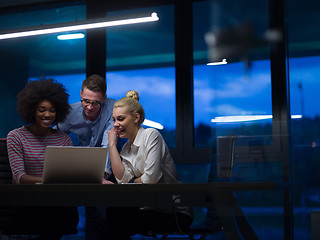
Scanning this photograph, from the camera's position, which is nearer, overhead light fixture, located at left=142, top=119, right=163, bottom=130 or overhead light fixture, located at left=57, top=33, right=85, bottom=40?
overhead light fixture, located at left=142, top=119, right=163, bottom=130

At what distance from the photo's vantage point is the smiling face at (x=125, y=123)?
2.49 m

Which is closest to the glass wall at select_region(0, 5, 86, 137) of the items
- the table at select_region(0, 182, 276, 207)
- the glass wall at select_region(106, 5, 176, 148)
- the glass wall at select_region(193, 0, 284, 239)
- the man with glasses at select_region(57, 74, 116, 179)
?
the glass wall at select_region(106, 5, 176, 148)

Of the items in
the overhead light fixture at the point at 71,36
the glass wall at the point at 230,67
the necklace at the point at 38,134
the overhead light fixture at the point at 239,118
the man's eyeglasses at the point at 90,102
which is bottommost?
the necklace at the point at 38,134

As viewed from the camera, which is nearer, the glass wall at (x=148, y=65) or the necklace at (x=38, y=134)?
the necklace at (x=38, y=134)

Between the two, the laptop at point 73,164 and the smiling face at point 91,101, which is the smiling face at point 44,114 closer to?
the smiling face at point 91,101

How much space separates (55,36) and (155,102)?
1658 mm

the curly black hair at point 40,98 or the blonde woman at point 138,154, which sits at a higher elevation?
the curly black hair at point 40,98

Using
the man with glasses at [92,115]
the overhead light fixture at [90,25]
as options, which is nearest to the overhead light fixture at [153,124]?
the overhead light fixture at [90,25]

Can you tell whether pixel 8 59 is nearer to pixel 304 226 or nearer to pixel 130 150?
pixel 130 150

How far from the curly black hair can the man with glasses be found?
34 centimetres

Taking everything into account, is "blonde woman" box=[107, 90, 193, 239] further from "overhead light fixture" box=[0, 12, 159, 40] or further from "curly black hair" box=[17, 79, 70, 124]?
"overhead light fixture" box=[0, 12, 159, 40]

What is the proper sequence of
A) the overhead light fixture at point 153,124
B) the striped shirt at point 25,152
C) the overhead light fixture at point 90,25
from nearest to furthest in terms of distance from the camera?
the striped shirt at point 25,152
the overhead light fixture at point 90,25
the overhead light fixture at point 153,124

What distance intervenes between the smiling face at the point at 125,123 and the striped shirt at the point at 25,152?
0.41m

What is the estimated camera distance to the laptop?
159 centimetres
